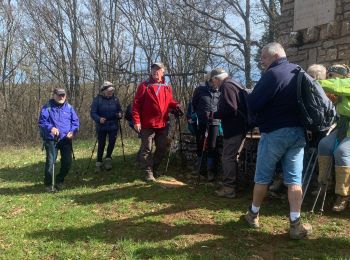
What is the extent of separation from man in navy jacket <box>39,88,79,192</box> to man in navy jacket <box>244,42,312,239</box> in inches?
154

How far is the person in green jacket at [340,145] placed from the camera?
4.92 metres

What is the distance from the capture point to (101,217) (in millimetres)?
5527

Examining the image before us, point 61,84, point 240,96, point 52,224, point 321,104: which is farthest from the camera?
point 61,84

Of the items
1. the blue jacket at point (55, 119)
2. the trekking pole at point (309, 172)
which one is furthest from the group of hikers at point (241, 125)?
the trekking pole at point (309, 172)

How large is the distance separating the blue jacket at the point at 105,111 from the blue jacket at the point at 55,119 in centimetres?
93

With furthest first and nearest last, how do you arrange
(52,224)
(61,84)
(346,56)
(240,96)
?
(61,84) < (346,56) < (240,96) < (52,224)

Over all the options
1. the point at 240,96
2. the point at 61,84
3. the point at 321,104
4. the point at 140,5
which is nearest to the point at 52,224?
the point at 240,96

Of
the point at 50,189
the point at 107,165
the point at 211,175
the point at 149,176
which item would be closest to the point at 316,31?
the point at 211,175

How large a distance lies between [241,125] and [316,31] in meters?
2.93

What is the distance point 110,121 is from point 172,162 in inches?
63.3

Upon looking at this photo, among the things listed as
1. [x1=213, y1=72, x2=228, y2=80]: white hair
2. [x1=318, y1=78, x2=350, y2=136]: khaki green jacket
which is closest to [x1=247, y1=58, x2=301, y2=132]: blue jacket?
[x1=318, y1=78, x2=350, y2=136]: khaki green jacket

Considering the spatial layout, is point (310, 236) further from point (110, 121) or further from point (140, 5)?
point (140, 5)

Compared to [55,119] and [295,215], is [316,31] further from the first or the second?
[55,119]

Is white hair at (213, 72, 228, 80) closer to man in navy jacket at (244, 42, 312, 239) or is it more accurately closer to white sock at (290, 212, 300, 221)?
man in navy jacket at (244, 42, 312, 239)
